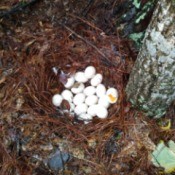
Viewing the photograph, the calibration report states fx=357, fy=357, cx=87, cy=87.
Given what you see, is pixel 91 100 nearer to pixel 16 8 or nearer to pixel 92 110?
pixel 92 110

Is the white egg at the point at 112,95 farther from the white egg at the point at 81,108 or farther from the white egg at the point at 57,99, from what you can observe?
the white egg at the point at 57,99

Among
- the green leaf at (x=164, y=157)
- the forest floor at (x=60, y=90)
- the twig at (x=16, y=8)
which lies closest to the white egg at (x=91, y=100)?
the forest floor at (x=60, y=90)

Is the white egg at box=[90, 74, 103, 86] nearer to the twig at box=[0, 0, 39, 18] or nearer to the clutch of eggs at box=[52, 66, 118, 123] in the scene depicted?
the clutch of eggs at box=[52, 66, 118, 123]

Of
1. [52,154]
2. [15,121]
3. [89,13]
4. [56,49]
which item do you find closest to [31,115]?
[15,121]

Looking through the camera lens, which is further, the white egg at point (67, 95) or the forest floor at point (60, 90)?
the white egg at point (67, 95)

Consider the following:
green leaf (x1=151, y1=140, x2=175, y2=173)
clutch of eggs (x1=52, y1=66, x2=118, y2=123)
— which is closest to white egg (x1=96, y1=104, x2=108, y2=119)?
clutch of eggs (x1=52, y1=66, x2=118, y2=123)

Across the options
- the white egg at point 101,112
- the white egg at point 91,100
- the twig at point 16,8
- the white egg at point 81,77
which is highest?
the twig at point 16,8

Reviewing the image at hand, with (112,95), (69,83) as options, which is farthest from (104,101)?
(69,83)

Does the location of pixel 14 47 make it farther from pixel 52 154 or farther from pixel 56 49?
pixel 52 154
